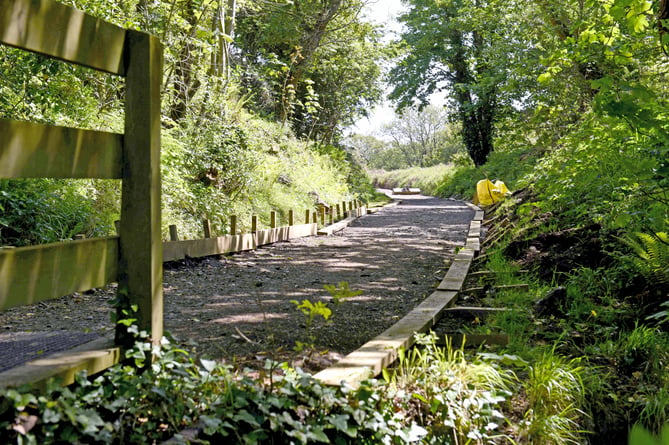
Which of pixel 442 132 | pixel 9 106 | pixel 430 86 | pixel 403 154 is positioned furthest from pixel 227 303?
pixel 403 154

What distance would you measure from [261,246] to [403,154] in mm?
86628

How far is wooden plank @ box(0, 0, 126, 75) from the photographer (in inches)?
82.0

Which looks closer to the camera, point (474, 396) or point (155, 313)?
point (155, 313)

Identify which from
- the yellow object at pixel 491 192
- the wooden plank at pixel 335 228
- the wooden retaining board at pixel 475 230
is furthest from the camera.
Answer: the yellow object at pixel 491 192

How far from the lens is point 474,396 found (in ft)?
9.98

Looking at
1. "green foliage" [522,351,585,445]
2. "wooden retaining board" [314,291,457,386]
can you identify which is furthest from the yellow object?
"green foliage" [522,351,585,445]

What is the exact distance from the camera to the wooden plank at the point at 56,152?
2096 mm

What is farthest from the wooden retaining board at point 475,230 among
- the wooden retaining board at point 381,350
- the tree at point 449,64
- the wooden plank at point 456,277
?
the tree at point 449,64

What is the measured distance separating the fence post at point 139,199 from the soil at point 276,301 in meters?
0.32

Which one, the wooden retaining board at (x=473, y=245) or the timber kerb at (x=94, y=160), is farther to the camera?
the wooden retaining board at (x=473, y=245)

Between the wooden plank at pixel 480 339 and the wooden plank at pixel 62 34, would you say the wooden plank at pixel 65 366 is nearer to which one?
the wooden plank at pixel 62 34

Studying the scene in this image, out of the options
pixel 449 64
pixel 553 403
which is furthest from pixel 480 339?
pixel 449 64

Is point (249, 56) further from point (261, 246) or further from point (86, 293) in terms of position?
point (86, 293)

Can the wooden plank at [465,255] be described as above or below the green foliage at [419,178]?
below
